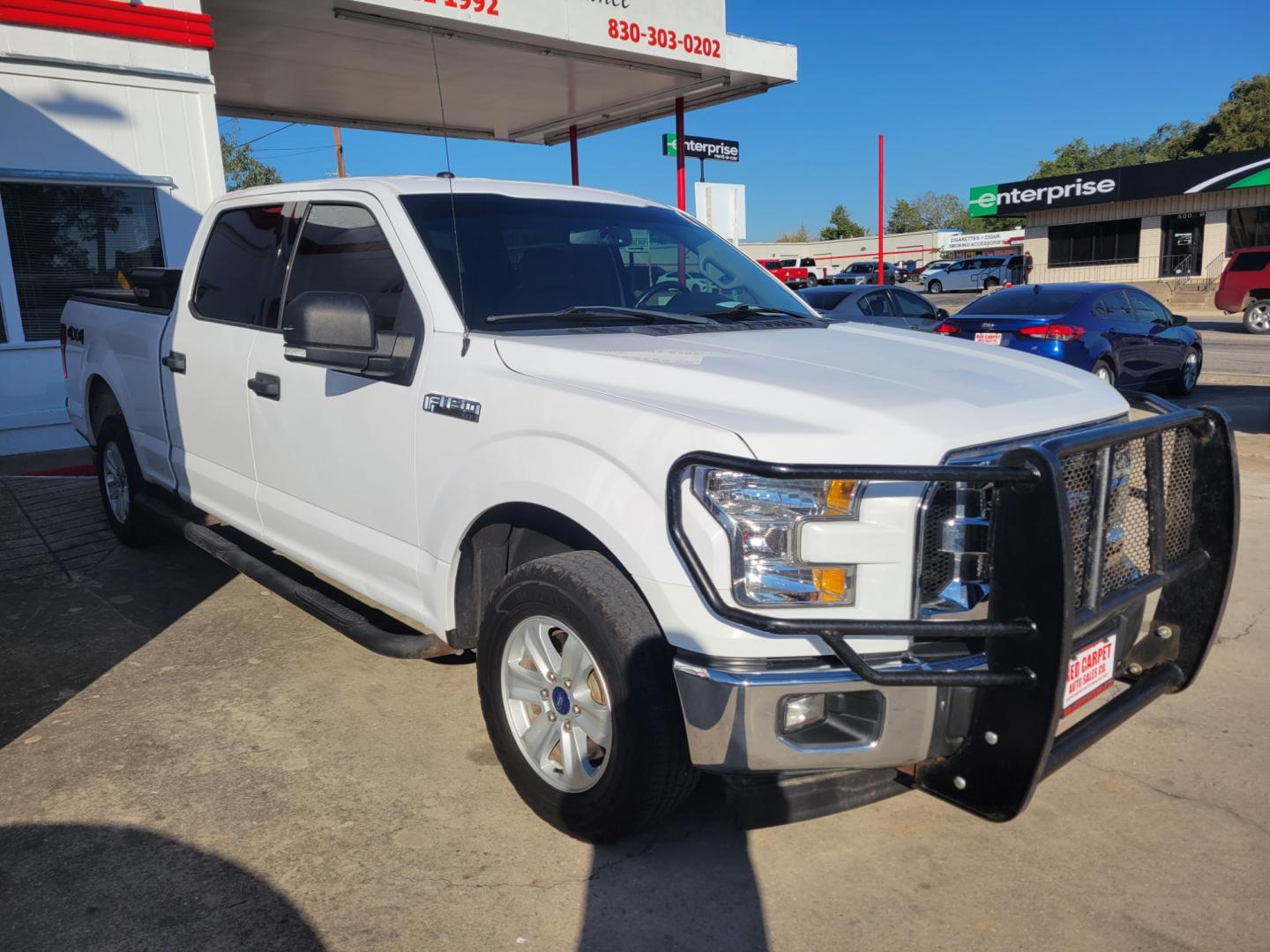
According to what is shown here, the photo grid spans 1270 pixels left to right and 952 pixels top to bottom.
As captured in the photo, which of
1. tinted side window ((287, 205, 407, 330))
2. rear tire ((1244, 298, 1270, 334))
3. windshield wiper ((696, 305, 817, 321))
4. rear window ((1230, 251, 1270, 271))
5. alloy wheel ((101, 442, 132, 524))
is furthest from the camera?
rear tire ((1244, 298, 1270, 334))

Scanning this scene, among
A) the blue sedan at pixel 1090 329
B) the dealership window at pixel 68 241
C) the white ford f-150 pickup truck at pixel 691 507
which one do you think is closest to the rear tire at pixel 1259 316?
the blue sedan at pixel 1090 329

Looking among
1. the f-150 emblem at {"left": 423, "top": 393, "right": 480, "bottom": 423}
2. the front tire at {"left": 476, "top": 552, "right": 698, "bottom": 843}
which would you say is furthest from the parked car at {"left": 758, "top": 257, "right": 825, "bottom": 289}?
the front tire at {"left": 476, "top": 552, "right": 698, "bottom": 843}

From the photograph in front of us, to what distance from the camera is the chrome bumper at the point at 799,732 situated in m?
2.47

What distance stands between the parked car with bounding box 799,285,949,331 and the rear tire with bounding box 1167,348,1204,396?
317cm


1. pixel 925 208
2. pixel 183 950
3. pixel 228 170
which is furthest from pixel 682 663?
pixel 925 208

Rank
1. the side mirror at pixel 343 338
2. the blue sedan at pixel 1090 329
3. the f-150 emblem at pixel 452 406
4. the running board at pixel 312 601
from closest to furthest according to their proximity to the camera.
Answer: the f-150 emblem at pixel 452 406 → the side mirror at pixel 343 338 → the running board at pixel 312 601 → the blue sedan at pixel 1090 329

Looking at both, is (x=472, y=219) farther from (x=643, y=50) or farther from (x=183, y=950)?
(x=643, y=50)

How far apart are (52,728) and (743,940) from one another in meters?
2.88

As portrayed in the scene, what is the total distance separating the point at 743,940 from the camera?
2689 millimetres

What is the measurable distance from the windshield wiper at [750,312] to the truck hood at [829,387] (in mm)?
316

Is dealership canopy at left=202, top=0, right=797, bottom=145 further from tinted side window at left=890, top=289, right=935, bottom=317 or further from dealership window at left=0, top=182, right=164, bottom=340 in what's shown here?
tinted side window at left=890, top=289, right=935, bottom=317

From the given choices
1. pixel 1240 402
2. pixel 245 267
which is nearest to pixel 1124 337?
pixel 1240 402

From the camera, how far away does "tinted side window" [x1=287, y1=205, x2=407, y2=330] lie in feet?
12.4

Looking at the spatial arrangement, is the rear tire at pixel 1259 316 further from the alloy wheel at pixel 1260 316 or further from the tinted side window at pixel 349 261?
the tinted side window at pixel 349 261
